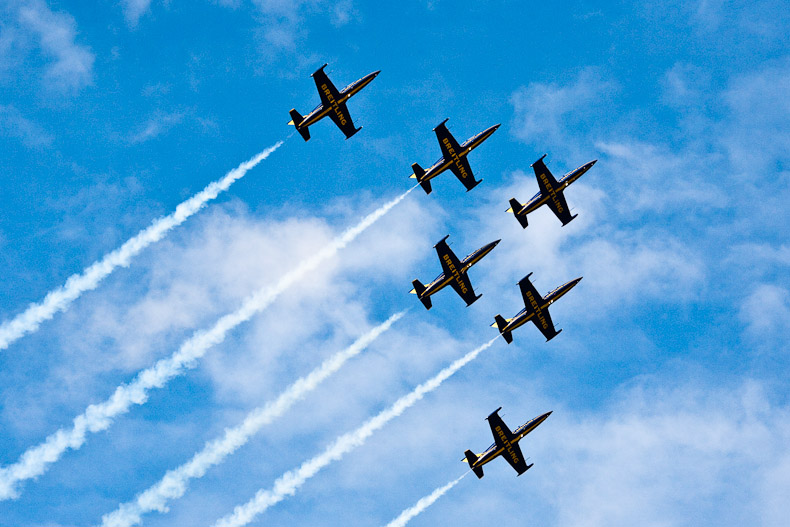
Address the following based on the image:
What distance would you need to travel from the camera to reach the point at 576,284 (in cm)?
11419

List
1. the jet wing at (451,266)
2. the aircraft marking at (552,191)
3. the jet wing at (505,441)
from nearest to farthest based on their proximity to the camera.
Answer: the jet wing at (451,266), the aircraft marking at (552,191), the jet wing at (505,441)

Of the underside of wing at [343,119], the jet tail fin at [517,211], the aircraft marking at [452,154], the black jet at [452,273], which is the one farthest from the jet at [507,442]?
the underside of wing at [343,119]

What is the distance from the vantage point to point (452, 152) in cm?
10994

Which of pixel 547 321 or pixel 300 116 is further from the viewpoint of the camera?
pixel 547 321

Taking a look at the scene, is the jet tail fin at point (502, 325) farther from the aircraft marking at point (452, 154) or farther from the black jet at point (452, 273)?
the aircraft marking at point (452, 154)

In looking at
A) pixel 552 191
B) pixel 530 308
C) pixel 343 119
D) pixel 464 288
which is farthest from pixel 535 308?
pixel 343 119

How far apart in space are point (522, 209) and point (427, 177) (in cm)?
1341

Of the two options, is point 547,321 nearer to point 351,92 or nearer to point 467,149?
point 467,149

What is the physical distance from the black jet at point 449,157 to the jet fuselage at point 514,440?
3424cm

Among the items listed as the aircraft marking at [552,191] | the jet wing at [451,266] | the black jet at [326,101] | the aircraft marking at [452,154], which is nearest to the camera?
the black jet at [326,101]

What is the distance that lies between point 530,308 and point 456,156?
74.0ft

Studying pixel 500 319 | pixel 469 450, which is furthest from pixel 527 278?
pixel 469 450

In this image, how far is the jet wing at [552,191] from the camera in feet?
361

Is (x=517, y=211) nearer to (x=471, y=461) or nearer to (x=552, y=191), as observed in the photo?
(x=552, y=191)
